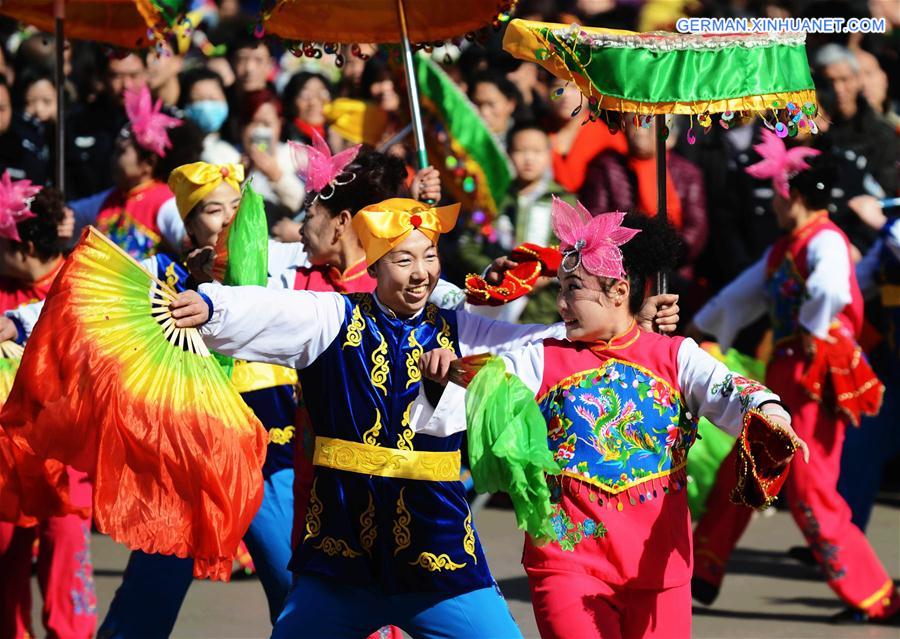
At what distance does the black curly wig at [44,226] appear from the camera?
651 cm

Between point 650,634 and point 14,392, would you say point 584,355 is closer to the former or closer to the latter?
point 650,634

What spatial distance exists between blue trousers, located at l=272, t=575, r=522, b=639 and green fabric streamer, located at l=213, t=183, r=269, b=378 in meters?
0.94

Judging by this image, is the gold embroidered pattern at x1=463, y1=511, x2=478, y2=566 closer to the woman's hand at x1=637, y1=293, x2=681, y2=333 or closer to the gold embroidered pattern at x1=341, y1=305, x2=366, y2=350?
the gold embroidered pattern at x1=341, y1=305, x2=366, y2=350

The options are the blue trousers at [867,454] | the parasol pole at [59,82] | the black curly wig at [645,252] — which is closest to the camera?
the black curly wig at [645,252]

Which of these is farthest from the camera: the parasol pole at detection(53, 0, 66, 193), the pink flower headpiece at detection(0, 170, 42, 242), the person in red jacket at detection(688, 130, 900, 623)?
the parasol pole at detection(53, 0, 66, 193)

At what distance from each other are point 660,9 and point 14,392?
7455 millimetres

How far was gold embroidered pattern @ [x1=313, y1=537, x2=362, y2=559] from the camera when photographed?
4.53 m

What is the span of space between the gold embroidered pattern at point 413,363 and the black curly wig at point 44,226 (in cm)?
248

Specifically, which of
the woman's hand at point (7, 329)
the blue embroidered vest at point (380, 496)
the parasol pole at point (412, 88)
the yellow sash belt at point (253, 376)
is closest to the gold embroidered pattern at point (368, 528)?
the blue embroidered vest at point (380, 496)

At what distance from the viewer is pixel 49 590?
253 inches

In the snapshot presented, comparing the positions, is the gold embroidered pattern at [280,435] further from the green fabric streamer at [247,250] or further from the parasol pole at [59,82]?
the parasol pole at [59,82]

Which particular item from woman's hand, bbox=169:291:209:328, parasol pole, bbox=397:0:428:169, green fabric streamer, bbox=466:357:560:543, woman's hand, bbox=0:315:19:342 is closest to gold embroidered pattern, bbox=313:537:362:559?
green fabric streamer, bbox=466:357:560:543

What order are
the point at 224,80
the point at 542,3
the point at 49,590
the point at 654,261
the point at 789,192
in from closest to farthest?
1. the point at 654,261
2. the point at 49,590
3. the point at 789,192
4. the point at 224,80
5. the point at 542,3

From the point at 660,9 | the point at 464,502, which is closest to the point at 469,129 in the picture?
the point at 464,502
